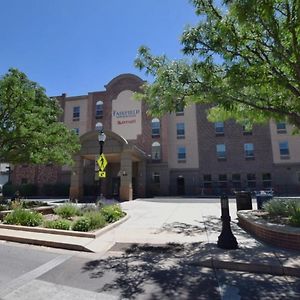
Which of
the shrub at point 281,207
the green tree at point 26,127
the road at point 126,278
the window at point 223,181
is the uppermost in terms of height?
the green tree at point 26,127

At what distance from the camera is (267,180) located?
105 feet

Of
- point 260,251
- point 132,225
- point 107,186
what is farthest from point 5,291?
point 107,186

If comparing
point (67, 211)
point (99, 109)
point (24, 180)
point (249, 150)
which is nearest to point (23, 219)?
point (67, 211)

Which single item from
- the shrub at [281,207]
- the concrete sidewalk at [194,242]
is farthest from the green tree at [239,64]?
the concrete sidewalk at [194,242]

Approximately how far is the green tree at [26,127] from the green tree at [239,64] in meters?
6.84

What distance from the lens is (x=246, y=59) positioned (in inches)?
322

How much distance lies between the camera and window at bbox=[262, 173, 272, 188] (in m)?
31.9

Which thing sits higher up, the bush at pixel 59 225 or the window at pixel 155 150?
the window at pixel 155 150

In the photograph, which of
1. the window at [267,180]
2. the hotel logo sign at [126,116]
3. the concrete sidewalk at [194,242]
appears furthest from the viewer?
the hotel logo sign at [126,116]

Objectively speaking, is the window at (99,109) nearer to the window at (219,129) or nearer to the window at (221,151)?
the window at (219,129)

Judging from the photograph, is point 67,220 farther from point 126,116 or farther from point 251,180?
point 251,180

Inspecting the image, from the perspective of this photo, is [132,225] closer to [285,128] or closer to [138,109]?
[138,109]

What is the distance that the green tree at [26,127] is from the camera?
43.4 ft

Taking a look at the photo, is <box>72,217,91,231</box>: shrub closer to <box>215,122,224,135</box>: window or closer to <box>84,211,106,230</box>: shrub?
<box>84,211,106,230</box>: shrub
